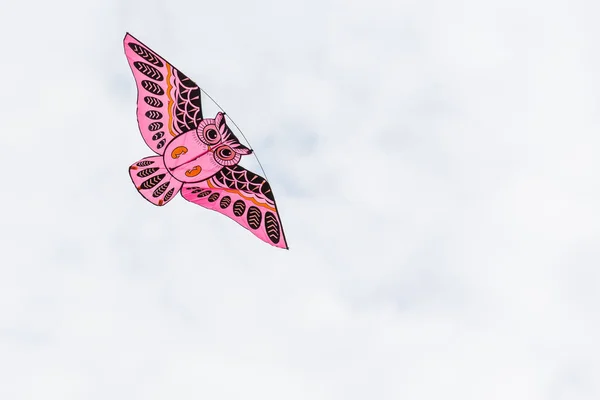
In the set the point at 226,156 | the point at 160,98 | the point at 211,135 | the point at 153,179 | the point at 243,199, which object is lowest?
the point at 153,179

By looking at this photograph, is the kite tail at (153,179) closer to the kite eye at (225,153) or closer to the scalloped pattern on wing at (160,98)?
the scalloped pattern on wing at (160,98)

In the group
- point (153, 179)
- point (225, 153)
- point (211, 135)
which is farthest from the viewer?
point (153, 179)

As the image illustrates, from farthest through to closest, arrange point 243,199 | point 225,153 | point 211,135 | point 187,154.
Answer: point 243,199
point 187,154
point 225,153
point 211,135

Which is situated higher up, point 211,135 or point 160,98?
point 160,98

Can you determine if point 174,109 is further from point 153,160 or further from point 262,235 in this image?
point 262,235

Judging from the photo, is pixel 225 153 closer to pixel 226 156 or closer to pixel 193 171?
pixel 226 156

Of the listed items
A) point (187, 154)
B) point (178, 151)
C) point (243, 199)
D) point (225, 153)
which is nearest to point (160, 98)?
point (178, 151)

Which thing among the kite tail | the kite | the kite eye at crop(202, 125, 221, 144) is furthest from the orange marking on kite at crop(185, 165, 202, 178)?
the kite eye at crop(202, 125, 221, 144)
